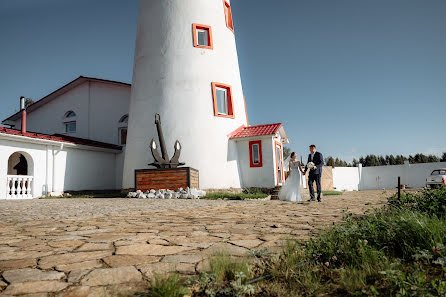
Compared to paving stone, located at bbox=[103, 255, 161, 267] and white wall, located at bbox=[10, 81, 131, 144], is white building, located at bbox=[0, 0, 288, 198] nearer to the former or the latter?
white wall, located at bbox=[10, 81, 131, 144]

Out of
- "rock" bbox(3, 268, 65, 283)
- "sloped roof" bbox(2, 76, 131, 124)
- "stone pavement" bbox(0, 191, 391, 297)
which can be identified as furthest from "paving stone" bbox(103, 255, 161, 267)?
"sloped roof" bbox(2, 76, 131, 124)

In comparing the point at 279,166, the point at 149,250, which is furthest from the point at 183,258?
the point at 279,166

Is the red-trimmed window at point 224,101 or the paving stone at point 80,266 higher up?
the red-trimmed window at point 224,101

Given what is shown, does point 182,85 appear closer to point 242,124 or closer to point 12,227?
point 242,124

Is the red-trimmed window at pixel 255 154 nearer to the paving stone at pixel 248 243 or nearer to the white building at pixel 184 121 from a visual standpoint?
the white building at pixel 184 121

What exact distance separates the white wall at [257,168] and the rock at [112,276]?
1295 cm

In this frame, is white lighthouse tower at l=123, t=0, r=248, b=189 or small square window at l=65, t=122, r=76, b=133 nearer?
white lighthouse tower at l=123, t=0, r=248, b=189

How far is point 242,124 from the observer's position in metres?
16.5

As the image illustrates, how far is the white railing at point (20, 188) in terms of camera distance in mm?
12916

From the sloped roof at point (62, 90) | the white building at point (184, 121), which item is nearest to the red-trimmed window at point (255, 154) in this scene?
the white building at point (184, 121)

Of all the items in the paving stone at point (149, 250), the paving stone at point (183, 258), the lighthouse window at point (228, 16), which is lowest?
the paving stone at point (183, 258)

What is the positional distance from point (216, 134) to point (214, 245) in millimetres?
11766

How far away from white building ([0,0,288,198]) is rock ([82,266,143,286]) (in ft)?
38.8

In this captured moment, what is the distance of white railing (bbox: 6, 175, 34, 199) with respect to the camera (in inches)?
508
